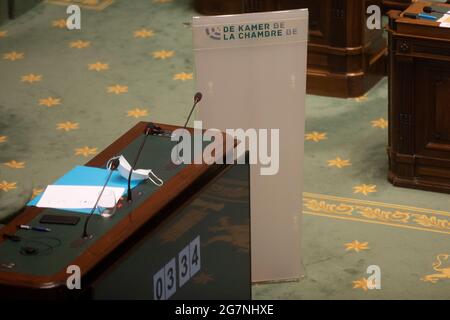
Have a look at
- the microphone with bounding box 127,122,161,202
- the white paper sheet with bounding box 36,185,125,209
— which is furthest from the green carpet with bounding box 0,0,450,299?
the white paper sheet with bounding box 36,185,125,209

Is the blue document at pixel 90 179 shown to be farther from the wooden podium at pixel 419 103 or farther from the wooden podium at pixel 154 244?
the wooden podium at pixel 419 103

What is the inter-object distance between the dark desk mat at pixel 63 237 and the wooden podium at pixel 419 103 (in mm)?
2006

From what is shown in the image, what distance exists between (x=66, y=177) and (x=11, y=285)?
2.80ft

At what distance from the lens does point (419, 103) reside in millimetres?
5625

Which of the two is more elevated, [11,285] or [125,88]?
[11,285]

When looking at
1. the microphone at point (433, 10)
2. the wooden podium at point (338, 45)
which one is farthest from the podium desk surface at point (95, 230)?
the wooden podium at point (338, 45)

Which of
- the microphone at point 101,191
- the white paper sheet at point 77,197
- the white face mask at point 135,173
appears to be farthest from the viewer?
the white face mask at point 135,173

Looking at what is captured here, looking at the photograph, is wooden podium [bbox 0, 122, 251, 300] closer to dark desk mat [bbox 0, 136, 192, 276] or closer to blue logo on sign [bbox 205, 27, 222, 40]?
dark desk mat [bbox 0, 136, 192, 276]

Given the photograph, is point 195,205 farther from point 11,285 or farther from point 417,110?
point 417,110

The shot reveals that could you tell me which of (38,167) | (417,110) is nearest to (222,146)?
(417,110)

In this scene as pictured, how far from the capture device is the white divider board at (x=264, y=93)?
177 inches

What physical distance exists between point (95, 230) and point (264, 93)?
4.66 feet

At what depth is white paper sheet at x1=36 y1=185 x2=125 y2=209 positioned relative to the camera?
3.68 m
